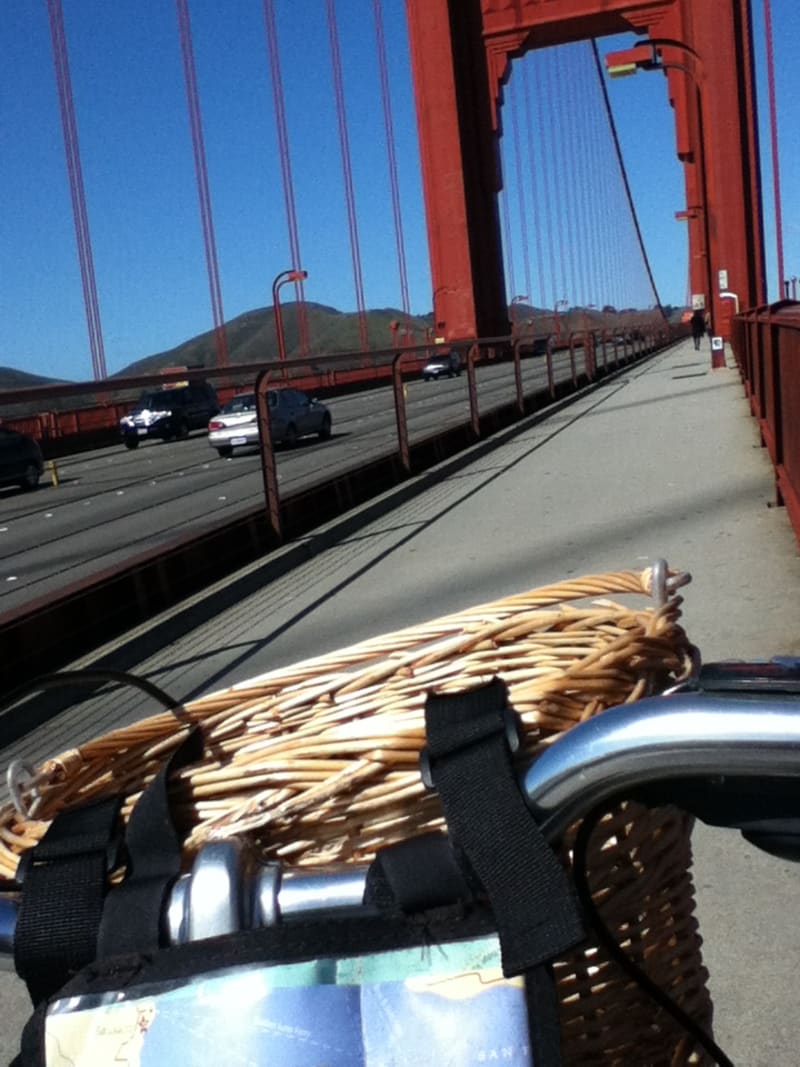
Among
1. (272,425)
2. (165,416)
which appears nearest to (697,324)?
(165,416)

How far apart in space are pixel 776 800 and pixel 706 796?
0.17 feet

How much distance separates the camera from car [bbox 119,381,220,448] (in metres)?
28.6

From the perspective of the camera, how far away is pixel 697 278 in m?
57.2

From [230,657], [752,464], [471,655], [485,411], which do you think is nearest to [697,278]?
[485,411]

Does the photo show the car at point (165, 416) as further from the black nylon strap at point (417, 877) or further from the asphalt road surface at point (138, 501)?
the black nylon strap at point (417, 877)

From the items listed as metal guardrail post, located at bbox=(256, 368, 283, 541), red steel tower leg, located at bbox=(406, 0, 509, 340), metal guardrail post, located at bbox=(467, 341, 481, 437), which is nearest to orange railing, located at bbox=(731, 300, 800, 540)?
metal guardrail post, located at bbox=(256, 368, 283, 541)

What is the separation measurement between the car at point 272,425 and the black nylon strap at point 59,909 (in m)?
6.86

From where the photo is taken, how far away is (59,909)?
39.6 inches

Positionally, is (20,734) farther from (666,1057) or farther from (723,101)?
(723,101)

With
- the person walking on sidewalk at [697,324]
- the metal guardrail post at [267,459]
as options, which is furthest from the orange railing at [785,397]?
the person walking on sidewalk at [697,324]

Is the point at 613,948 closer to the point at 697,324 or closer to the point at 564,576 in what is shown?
the point at 564,576

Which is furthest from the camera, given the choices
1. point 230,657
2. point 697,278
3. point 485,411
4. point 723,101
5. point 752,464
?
point 697,278

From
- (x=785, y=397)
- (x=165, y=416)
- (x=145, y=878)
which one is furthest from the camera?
(x=165, y=416)

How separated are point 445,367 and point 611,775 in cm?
1407
